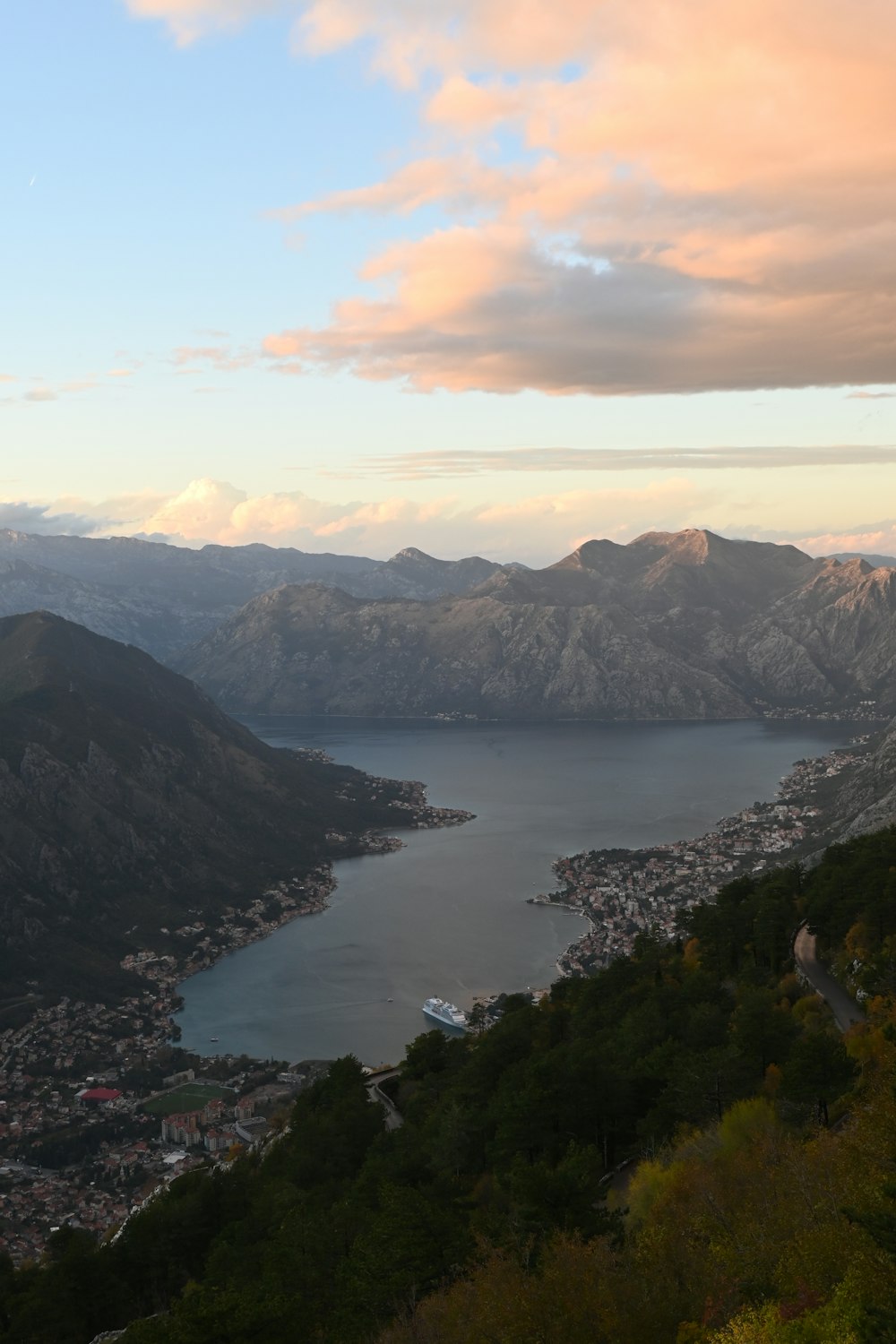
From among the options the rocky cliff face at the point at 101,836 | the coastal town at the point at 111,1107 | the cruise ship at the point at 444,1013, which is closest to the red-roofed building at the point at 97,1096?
the coastal town at the point at 111,1107

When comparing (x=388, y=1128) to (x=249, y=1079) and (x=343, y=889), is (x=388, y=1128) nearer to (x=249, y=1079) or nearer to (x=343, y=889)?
(x=249, y=1079)

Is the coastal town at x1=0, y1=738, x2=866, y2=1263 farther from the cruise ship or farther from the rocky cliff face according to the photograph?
the cruise ship

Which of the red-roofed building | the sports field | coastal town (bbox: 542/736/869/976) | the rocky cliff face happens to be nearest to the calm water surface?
coastal town (bbox: 542/736/869/976)

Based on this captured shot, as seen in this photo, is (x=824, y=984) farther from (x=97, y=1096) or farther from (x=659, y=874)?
(x=659, y=874)

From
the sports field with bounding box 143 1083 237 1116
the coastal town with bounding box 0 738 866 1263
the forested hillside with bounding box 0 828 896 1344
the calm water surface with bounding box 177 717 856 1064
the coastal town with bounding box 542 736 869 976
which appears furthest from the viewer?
the coastal town with bounding box 542 736 869 976

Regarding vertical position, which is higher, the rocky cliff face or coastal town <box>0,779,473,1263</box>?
the rocky cliff face

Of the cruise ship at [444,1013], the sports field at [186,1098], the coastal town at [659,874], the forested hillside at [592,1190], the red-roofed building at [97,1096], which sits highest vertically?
the forested hillside at [592,1190]

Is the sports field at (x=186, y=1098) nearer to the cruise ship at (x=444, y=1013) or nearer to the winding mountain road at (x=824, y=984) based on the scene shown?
the cruise ship at (x=444, y=1013)

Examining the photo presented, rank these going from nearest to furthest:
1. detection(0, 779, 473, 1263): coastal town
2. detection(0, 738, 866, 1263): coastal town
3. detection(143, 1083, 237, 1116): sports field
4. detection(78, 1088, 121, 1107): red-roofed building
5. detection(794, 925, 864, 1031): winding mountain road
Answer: detection(794, 925, 864, 1031): winding mountain road, detection(0, 779, 473, 1263): coastal town, detection(0, 738, 866, 1263): coastal town, detection(143, 1083, 237, 1116): sports field, detection(78, 1088, 121, 1107): red-roofed building
